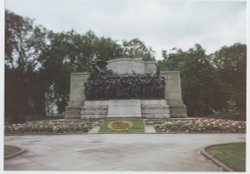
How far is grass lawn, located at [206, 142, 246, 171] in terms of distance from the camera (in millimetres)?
6645

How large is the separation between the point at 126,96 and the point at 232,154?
28.8 ft

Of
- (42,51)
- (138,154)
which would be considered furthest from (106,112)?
(138,154)

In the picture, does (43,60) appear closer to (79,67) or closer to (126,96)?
(79,67)

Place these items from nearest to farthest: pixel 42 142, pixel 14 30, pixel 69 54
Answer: pixel 42 142 < pixel 14 30 < pixel 69 54

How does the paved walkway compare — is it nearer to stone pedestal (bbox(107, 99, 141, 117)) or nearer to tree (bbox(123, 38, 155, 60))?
stone pedestal (bbox(107, 99, 141, 117))

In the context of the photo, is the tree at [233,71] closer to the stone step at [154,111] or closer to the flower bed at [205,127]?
the flower bed at [205,127]

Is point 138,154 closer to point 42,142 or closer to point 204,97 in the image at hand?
point 42,142

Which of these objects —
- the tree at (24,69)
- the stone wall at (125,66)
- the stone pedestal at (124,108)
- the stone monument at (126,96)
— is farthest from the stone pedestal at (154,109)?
the tree at (24,69)

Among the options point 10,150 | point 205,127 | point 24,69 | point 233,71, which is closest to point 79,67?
point 24,69

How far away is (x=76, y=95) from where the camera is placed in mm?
17281

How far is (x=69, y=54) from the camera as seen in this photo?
25.1 metres

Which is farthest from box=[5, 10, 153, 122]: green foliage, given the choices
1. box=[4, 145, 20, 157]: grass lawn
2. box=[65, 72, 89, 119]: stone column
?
box=[4, 145, 20, 157]: grass lawn

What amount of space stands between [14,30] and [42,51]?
680 centimetres

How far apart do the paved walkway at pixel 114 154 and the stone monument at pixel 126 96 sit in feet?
16.0
